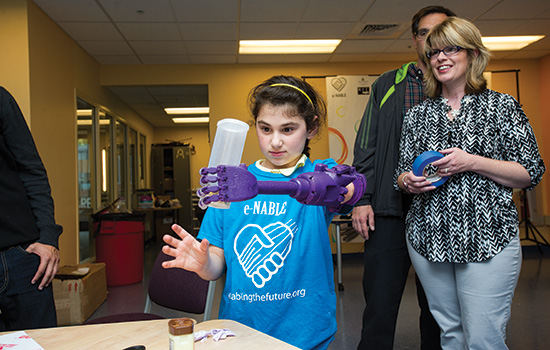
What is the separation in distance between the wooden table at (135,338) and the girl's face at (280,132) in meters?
0.44

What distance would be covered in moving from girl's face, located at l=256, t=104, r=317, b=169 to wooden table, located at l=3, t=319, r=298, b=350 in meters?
0.44

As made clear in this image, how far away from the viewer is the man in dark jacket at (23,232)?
1.42 m

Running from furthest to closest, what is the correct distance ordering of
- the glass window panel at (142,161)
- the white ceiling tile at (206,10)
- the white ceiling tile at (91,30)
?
1. the glass window panel at (142,161)
2. the white ceiling tile at (91,30)
3. the white ceiling tile at (206,10)

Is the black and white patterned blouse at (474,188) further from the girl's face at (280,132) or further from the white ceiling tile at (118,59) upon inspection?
the white ceiling tile at (118,59)

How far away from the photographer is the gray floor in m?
2.70

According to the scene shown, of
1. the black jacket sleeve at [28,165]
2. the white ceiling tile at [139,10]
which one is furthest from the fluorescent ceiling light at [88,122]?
the black jacket sleeve at [28,165]

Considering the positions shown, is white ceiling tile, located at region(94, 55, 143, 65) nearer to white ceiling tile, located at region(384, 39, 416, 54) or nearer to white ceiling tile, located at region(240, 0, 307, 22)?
white ceiling tile, located at region(240, 0, 307, 22)

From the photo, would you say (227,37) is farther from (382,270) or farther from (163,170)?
(163,170)

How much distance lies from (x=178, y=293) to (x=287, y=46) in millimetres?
4095

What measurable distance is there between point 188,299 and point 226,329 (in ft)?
3.08

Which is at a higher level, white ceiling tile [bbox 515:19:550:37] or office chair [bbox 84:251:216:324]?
white ceiling tile [bbox 515:19:550:37]

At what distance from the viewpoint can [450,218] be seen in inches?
54.7

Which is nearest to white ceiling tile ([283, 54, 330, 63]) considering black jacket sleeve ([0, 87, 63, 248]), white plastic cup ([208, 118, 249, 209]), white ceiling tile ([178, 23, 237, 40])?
white ceiling tile ([178, 23, 237, 40])

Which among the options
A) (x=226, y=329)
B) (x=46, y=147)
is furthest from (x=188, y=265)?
(x=46, y=147)
